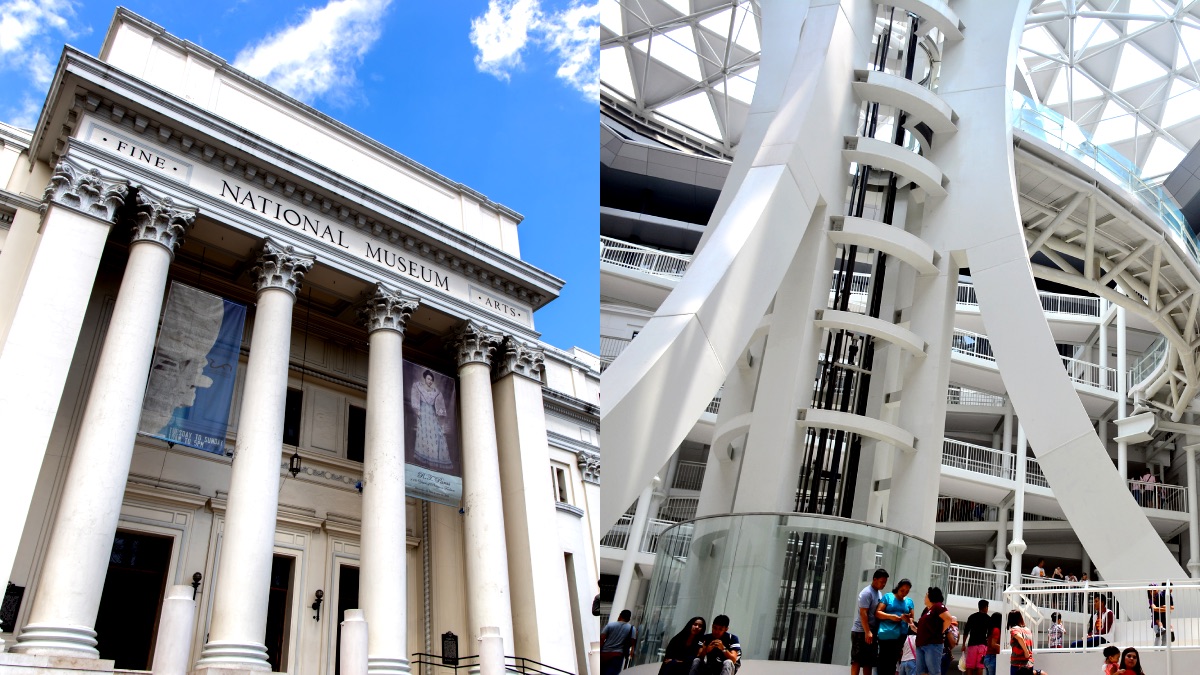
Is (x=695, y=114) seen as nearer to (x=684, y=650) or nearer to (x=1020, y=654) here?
(x=1020, y=654)

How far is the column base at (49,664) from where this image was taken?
1166 cm

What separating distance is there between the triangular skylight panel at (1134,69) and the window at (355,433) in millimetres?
33501

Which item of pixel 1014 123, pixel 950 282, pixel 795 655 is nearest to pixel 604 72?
pixel 1014 123

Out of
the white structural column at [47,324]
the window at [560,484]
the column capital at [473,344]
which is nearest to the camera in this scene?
the white structural column at [47,324]

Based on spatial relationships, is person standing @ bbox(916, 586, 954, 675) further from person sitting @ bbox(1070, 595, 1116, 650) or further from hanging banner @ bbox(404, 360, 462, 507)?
hanging banner @ bbox(404, 360, 462, 507)

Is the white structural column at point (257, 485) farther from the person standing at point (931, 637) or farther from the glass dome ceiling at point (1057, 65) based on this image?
the glass dome ceiling at point (1057, 65)

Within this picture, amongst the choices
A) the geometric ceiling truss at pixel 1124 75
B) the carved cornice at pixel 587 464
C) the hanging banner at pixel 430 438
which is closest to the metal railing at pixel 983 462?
the carved cornice at pixel 587 464

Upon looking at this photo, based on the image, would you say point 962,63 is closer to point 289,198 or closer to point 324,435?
point 289,198

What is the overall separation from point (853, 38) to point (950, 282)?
4395mm

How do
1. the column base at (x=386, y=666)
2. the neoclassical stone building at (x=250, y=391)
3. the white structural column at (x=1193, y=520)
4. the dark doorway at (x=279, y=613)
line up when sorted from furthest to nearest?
the white structural column at (x=1193, y=520), the dark doorway at (x=279, y=613), the column base at (x=386, y=666), the neoclassical stone building at (x=250, y=391)

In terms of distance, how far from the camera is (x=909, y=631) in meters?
8.95

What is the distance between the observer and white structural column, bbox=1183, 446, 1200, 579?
30188 millimetres

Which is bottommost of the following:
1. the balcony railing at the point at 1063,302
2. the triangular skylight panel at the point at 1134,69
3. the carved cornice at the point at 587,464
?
the carved cornice at the point at 587,464

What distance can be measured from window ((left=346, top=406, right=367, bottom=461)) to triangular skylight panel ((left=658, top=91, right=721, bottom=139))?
28879mm
